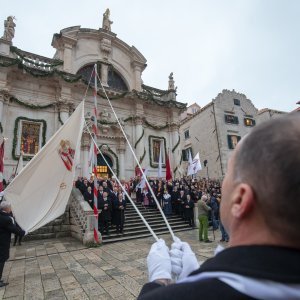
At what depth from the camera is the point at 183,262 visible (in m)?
1.46

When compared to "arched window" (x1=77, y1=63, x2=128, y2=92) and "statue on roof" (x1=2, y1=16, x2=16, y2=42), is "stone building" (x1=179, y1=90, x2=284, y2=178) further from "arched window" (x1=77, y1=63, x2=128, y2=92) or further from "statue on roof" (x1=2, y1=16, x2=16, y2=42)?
"statue on roof" (x1=2, y1=16, x2=16, y2=42)

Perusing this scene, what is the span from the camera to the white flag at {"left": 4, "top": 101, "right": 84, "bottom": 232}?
6.32 m

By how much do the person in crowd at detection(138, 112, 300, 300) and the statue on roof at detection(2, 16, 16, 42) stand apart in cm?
2267

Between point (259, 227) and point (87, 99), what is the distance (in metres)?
21.0

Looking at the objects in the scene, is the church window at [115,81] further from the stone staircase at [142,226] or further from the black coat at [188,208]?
the black coat at [188,208]

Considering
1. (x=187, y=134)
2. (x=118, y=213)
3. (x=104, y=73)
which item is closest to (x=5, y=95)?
(x=104, y=73)

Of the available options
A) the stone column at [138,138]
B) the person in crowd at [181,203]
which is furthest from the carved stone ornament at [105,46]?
the person in crowd at [181,203]

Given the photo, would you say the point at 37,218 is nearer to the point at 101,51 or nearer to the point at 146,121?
the point at 146,121

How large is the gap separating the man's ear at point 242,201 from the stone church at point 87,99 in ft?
54.8

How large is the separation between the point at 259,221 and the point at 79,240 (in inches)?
429

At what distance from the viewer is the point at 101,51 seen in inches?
918

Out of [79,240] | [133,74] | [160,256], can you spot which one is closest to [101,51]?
[133,74]

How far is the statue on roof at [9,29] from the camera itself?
1883 cm

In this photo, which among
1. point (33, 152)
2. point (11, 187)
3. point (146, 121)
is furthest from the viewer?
point (146, 121)
